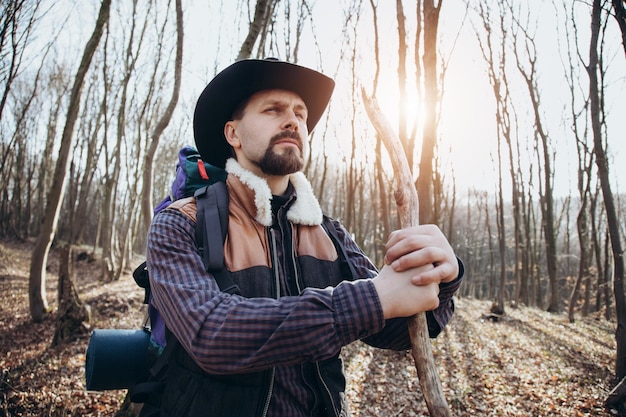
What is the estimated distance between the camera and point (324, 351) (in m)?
0.96

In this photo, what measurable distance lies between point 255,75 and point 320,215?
72 centimetres

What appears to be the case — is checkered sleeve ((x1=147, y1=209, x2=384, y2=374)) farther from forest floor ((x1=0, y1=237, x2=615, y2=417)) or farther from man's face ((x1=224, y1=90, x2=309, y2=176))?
forest floor ((x1=0, y1=237, x2=615, y2=417))

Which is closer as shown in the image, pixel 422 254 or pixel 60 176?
pixel 422 254

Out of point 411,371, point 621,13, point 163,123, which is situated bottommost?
point 411,371

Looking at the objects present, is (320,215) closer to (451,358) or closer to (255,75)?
(255,75)

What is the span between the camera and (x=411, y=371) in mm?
6312

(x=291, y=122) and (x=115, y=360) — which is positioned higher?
(x=291, y=122)

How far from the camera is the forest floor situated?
14.0ft

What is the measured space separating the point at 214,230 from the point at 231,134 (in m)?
0.64

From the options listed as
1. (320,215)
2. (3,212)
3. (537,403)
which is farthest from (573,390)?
(3,212)

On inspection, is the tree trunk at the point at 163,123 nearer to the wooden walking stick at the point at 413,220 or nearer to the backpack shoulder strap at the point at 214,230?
the backpack shoulder strap at the point at 214,230

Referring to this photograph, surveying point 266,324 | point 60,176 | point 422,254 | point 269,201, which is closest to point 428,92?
point 269,201

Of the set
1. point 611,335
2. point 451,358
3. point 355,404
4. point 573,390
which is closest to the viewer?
point 355,404

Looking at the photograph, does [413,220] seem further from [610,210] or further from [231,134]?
[610,210]
